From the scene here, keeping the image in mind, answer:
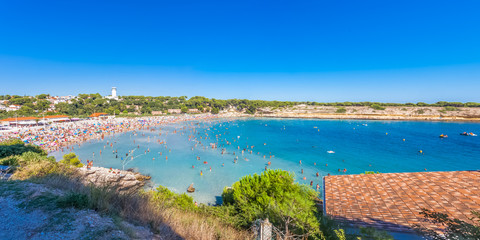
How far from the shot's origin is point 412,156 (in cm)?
3359

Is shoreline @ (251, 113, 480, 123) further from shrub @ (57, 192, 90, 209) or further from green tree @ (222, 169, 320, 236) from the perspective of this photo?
shrub @ (57, 192, 90, 209)

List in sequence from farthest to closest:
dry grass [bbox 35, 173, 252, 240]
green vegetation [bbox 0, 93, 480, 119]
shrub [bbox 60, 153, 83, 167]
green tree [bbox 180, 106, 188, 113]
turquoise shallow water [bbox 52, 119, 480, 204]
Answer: green tree [bbox 180, 106, 188, 113], green vegetation [bbox 0, 93, 480, 119], turquoise shallow water [bbox 52, 119, 480, 204], shrub [bbox 60, 153, 83, 167], dry grass [bbox 35, 173, 252, 240]

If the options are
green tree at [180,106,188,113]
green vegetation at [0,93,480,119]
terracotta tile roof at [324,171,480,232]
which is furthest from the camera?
green tree at [180,106,188,113]

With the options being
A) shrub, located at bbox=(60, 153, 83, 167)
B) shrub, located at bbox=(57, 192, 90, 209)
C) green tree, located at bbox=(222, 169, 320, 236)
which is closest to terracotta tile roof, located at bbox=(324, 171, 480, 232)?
green tree, located at bbox=(222, 169, 320, 236)

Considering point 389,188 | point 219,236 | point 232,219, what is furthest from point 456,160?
point 219,236

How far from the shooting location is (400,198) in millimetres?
7430

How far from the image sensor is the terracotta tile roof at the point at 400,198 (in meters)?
6.00

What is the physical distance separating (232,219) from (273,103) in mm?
112150

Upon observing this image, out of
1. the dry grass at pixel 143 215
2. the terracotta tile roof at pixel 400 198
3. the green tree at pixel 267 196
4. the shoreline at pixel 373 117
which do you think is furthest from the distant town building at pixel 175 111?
the dry grass at pixel 143 215

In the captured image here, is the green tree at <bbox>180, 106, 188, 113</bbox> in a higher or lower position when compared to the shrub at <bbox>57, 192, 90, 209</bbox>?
higher

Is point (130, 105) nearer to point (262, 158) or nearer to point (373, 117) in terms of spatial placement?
point (262, 158)

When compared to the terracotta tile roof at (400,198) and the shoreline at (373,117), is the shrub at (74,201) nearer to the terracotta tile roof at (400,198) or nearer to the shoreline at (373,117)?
the terracotta tile roof at (400,198)

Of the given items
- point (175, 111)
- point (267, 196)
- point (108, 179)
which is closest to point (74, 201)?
point (267, 196)

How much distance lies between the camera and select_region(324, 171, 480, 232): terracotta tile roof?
6.00m
